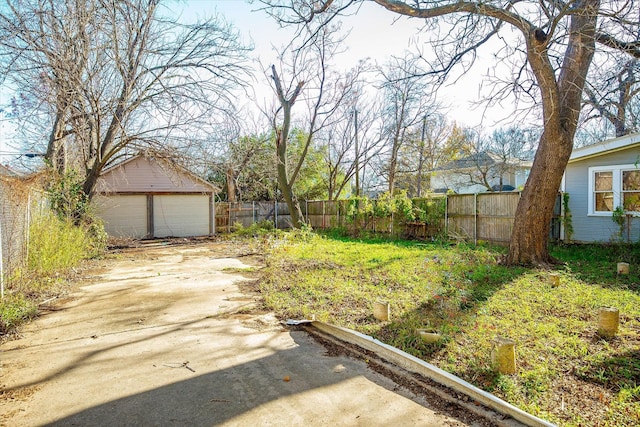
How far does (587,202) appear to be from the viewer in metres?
9.83

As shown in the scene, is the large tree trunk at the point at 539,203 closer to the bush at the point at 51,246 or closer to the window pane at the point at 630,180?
the window pane at the point at 630,180

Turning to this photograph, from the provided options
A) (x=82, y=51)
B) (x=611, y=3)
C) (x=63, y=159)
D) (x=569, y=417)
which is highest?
(x=82, y=51)

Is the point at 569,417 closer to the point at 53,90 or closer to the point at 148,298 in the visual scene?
the point at 148,298

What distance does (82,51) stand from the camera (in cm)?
719

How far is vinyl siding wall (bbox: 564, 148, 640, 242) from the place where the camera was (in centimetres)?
916

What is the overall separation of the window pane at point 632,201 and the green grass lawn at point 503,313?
0.98 metres

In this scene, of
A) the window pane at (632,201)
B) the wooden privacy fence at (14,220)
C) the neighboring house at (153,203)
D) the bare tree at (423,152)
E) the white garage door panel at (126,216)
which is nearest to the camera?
the wooden privacy fence at (14,220)

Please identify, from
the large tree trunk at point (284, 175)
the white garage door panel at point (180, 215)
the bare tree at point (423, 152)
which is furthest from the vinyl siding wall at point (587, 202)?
the white garage door panel at point (180, 215)

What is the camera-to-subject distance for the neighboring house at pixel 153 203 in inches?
637

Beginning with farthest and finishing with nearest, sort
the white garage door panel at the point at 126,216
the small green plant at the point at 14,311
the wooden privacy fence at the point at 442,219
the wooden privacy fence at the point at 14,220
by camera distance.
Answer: the white garage door panel at the point at 126,216
the wooden privacy fence at the point at 442,219
the wooden privacy fence at the point at 14,220
the small green plant at the point at 14,311

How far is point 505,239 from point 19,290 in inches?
414

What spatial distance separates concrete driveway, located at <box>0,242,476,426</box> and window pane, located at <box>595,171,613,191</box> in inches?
372

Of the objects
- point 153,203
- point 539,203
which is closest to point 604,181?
point 539,203

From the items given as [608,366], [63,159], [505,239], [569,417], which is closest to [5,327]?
[569,417]
